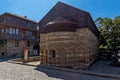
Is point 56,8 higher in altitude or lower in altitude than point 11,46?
higher

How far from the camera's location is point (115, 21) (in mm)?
22922

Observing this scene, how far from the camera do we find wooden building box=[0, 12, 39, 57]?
29.3 m

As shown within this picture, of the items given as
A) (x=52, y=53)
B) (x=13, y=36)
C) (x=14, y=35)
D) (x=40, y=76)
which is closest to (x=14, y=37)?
(x=13, y=36)

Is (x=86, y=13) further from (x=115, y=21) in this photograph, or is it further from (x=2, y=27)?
(x=2, y=27)

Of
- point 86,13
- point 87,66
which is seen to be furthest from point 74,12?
point 87,66

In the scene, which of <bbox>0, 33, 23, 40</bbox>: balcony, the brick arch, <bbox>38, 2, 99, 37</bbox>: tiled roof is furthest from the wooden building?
the brick arch

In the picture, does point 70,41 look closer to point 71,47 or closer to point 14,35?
point 71,47

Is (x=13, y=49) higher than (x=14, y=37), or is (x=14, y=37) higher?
(x=14, y=37)

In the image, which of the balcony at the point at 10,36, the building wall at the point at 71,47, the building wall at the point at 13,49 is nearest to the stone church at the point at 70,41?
the building wall at the point at 71,47

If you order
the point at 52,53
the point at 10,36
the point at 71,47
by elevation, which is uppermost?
the point at 10,36

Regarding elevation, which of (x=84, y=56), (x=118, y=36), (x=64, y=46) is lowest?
(x=84, y=56)

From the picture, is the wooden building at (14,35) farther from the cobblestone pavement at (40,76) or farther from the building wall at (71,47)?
the cobblestone pavement at (40,76)

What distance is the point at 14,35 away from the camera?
31.3 metres

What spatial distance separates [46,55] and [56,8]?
611 cm
